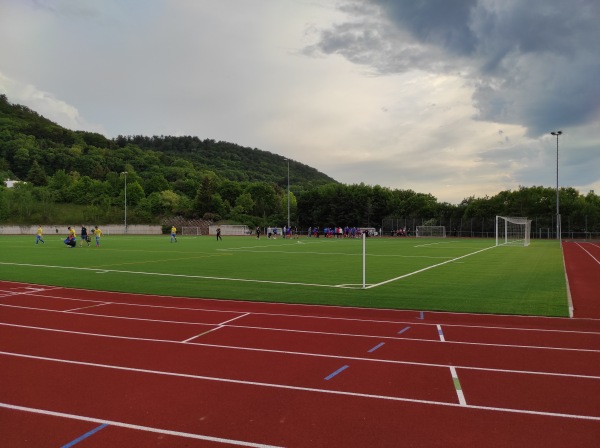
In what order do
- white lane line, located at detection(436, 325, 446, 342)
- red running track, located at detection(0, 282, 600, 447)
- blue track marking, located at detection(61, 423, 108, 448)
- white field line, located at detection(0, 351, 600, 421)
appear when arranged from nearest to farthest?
blue track marking, located at detection(61, 423, 108, 448)
red running track, located at detection(0, 282, 600, 447)
white field line, located at detection(0, 351, 600, 421)
white lane line, located at detection(436, 325, 446, 342)

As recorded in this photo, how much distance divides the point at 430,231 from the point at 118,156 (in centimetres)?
10739

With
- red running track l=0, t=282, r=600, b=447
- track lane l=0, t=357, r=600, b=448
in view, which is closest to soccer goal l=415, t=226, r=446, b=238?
red running track l=0, t=282, r=600, b=447

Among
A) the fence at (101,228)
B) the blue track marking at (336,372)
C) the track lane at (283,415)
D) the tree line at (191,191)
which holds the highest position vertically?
the tree line at (191,191)

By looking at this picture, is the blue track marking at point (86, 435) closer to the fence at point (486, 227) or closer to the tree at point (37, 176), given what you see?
the fence at point (486, 227)

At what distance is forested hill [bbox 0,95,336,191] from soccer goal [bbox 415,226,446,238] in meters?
67.4

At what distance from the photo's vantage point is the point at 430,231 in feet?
239

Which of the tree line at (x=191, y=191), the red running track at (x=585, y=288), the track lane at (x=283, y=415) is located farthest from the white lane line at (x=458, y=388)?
the tree line at (x=191, y=191)

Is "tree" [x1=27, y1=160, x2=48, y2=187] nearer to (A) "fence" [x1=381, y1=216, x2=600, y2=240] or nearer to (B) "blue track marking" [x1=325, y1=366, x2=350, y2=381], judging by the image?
(A) "fence" [x1=381, y1=216, x2=600, y2=240]

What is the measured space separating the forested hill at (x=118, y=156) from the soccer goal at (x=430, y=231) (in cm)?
6741

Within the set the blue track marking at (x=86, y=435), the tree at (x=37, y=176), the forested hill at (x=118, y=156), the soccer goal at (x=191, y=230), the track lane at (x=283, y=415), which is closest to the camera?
the blue track marking at (x=86, y=435)

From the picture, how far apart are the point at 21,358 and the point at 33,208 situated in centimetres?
11091

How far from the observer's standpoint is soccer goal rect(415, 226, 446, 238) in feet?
235

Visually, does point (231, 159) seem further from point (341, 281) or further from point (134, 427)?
point (134, 427)

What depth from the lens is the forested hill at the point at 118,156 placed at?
13750 cm
